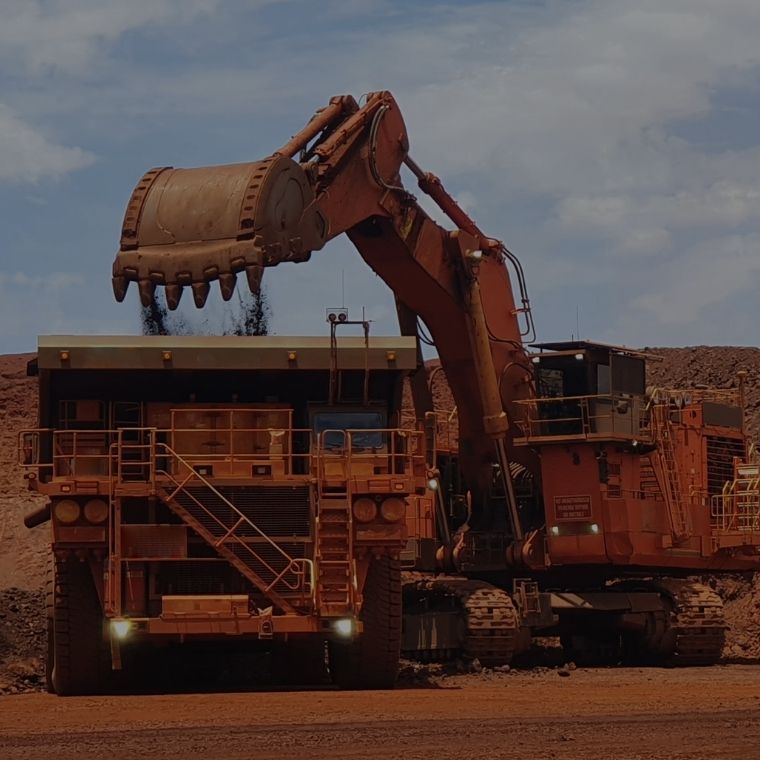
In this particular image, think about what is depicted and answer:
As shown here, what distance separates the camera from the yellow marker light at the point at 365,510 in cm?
2356

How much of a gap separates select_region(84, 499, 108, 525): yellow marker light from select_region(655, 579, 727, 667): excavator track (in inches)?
472

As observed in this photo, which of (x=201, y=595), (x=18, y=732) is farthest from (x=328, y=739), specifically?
(x=201, y=595)

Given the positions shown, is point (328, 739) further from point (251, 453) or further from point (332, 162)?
point (332, 162)

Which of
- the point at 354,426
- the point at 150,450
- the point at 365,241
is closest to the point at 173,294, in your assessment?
the point at 150,450

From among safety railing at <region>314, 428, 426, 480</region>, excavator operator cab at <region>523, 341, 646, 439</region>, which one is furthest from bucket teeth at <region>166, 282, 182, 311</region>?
excavator operator cab at <region>523, 341, 646, 439</region>

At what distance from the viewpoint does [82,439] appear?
24594mm

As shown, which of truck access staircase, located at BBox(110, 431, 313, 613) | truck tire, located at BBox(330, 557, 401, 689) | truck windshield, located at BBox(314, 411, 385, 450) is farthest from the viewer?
truck windshield, located at BBox(314, 411, 385, 450)

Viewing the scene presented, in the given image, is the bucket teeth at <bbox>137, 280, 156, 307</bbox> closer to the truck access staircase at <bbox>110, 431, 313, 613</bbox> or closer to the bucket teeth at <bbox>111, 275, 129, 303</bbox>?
the bucket teeth at <bbox>111, 275, 129, 303</bbox>

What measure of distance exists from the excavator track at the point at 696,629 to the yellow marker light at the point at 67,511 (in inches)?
482

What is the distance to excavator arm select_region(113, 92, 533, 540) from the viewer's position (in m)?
25.3

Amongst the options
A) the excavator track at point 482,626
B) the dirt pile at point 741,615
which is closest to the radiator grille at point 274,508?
the excavator track at point 482,626

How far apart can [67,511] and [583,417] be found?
11.2 metres

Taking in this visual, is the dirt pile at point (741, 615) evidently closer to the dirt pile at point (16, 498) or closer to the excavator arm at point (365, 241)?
the excavator arm at point (365, 241)

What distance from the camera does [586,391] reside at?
3209 cm
